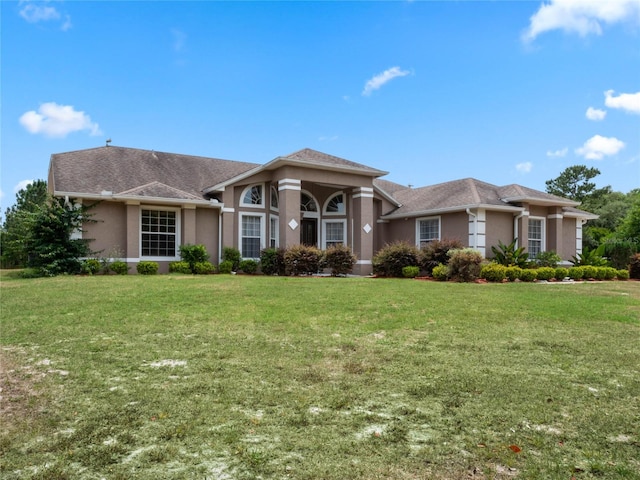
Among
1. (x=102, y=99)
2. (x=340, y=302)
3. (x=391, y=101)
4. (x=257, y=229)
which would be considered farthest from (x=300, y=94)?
(x=340, y=302)

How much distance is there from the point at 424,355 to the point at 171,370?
303 cm

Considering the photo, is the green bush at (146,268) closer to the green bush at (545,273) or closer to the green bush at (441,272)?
the green bush at (441,272)

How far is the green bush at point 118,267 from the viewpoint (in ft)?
53.5

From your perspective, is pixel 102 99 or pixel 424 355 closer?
pixel 424 355

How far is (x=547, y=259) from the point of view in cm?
1978

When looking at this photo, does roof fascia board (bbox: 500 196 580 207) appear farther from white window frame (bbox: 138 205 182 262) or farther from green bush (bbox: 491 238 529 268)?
A: white window frame (bbox: 138 205 182 262)

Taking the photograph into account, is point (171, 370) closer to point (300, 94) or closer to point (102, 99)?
point (102, 99)

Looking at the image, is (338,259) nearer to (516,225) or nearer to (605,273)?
(516,225)

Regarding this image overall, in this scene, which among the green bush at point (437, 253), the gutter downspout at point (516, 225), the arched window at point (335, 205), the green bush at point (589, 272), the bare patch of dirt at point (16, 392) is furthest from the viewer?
the arched window at point (335, 205)

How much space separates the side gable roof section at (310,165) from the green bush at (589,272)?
9819 mm

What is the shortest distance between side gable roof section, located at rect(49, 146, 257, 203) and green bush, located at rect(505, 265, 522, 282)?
1257 centimetres

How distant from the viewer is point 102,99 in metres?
16.3

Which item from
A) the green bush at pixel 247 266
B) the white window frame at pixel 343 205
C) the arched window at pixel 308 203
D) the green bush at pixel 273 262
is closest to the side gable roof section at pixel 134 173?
the green bush at pixel 247 266

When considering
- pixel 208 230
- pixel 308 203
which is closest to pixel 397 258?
pixel 308 203
